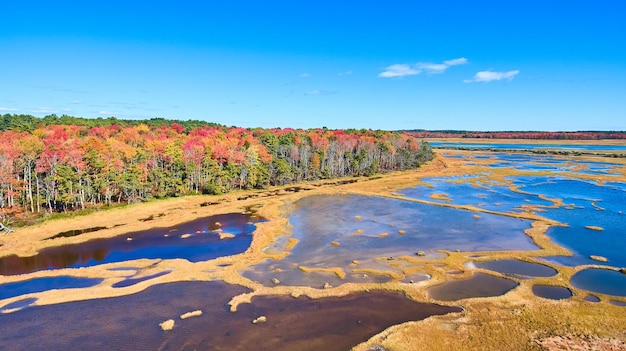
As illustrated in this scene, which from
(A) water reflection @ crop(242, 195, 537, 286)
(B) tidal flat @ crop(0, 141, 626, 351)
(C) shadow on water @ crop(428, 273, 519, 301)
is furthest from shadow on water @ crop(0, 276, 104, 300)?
(C) shadow on water @ crop(428, 273, 519, 301)

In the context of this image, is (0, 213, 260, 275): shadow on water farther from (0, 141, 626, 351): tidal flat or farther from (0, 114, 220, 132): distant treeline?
(0, 114, 220, 132): distant treeline

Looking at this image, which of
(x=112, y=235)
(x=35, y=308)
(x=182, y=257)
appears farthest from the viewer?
(x=112, y=235)

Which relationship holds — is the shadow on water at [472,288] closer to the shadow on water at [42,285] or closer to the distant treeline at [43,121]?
the shadow on water at [42,285]

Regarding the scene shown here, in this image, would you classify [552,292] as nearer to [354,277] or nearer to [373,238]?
[354,277]

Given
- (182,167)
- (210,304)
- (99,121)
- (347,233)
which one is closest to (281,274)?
(210,304)

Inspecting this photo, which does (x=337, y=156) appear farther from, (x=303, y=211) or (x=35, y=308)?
(x=35, y=308)

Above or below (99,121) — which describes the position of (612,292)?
below
